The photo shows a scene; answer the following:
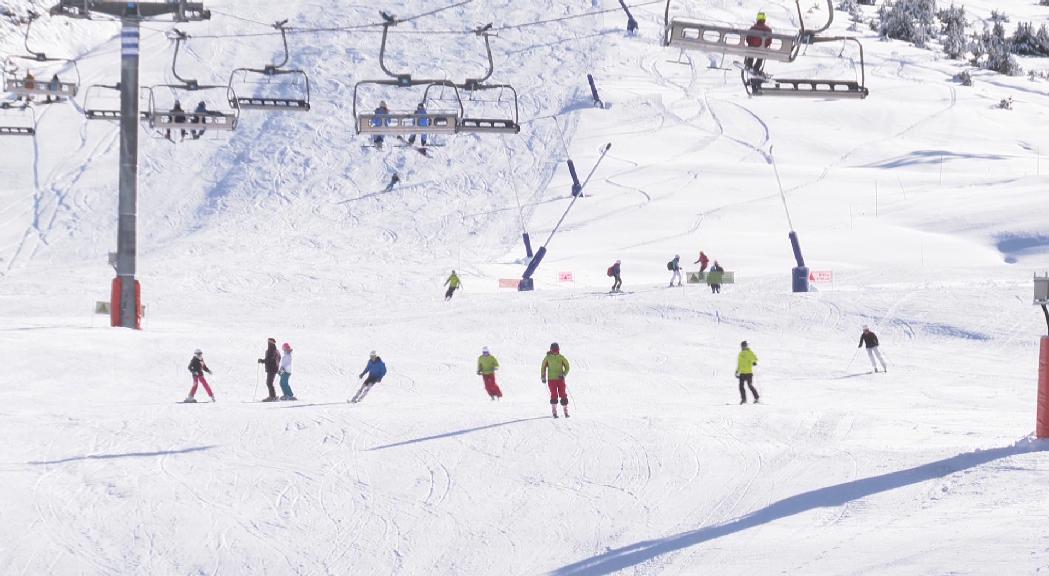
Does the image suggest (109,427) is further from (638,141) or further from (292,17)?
(292,17)

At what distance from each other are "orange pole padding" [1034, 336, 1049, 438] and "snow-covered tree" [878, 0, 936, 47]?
61035 millimetres

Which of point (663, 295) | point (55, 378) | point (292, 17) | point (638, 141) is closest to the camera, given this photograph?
point (55, 378)

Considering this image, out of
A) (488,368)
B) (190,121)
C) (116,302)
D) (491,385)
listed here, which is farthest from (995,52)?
(488,368)

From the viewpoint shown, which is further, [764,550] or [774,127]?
[774,127]

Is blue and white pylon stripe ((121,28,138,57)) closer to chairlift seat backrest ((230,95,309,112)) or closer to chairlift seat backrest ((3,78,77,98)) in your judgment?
chairlift seat backrest ((3,78,77,98))

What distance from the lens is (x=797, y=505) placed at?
1455cm

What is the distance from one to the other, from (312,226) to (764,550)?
3314 centimetres

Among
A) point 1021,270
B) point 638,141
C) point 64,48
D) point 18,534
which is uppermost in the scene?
point 64,48

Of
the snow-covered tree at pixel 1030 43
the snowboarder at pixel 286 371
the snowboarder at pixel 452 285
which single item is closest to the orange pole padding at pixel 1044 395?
the snowboarder at pixel 286 371

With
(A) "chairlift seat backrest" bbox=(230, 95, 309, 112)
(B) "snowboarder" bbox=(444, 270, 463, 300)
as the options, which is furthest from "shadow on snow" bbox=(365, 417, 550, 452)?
(B) "snowboarder" bbox=(444, 270, 463, 300)

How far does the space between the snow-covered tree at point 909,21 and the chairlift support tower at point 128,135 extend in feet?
176

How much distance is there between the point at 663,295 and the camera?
1289 inches

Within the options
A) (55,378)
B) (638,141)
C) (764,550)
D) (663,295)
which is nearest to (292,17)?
(638,141)

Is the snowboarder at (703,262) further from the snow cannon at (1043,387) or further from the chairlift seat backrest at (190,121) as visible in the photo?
the snow cannon at (1043,387)
